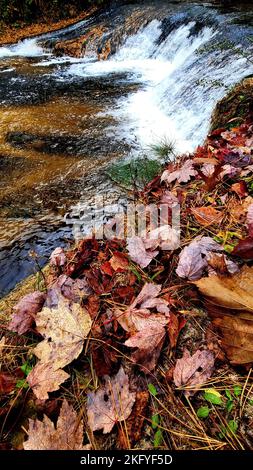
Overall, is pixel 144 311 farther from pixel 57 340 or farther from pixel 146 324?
pixel 57 340

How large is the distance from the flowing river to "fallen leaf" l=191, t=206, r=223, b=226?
4.65ft

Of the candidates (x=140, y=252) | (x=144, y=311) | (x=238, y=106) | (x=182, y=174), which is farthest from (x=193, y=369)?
(x=238, y=106)

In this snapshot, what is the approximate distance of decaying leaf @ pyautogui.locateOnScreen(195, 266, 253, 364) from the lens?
3.50ft

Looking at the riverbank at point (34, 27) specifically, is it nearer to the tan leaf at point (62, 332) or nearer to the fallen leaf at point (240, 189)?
the fallen leaf at point (240, 189)

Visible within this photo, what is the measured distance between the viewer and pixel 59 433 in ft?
3.38

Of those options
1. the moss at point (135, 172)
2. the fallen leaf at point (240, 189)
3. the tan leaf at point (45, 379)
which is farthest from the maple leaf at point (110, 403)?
the moss at point (135, 172)

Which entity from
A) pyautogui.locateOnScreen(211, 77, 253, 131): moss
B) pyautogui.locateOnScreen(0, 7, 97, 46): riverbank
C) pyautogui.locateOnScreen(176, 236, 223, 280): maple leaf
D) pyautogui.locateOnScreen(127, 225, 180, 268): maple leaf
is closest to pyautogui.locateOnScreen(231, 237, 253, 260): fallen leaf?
pyautogui.locateOnScreen(176, 236, 223, 280): maple leaf

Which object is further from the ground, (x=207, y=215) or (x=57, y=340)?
(x=207, y=215)

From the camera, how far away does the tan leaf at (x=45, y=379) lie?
44.4 inches

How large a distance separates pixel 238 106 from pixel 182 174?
1.39 metres

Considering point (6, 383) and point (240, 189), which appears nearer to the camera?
point (6, 383)

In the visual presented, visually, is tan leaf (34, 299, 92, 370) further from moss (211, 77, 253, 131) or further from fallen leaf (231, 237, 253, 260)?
moss (211, 77, 253, 131)

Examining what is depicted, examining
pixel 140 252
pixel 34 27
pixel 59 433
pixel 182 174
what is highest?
pixel 34 27

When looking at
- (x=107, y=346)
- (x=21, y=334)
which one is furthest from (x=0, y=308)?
(x=107, y=346)
